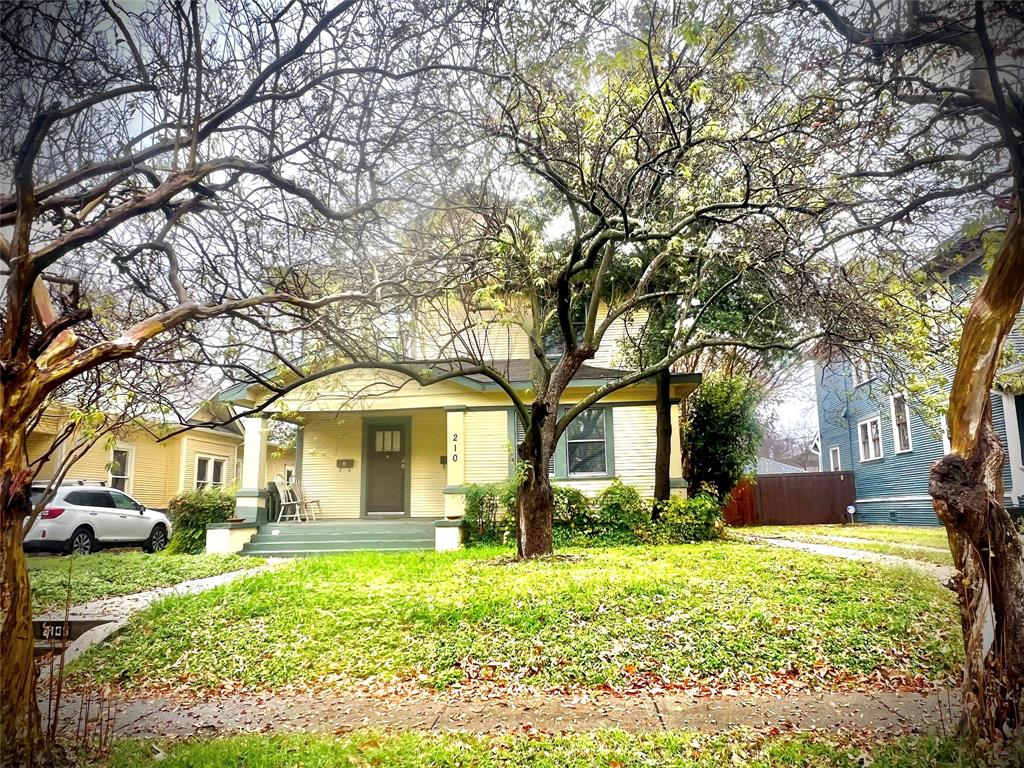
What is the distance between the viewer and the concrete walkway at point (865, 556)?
3.06 metres

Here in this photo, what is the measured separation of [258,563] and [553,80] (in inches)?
336

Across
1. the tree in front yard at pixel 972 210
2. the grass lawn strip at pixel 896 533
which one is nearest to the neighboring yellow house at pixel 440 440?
the grass lawn strip at pixel 896 533

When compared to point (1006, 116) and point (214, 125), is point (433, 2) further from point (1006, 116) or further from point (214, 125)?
point (1006, 116)

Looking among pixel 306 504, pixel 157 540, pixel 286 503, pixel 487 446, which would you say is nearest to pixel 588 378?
pixel 487 446

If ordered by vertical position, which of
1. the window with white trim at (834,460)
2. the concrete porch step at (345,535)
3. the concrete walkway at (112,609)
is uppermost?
the window with white trim at (834,460)

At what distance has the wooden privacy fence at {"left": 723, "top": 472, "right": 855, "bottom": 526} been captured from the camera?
541cm

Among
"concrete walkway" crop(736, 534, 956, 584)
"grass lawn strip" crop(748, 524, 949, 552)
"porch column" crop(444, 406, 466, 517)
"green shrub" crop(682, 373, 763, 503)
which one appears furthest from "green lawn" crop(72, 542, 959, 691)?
"green shrub" crop(682, 373, 763, 503)

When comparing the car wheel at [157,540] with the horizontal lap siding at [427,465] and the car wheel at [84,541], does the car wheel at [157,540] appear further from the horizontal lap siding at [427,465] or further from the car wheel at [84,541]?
the horizontal lap siding at [427,465]

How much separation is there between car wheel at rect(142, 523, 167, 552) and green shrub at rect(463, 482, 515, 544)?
702cm

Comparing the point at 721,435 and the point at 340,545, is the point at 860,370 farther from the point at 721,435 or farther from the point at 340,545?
the point at 340,545

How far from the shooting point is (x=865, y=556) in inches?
199

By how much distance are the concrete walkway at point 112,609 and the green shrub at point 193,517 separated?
352 centimetres

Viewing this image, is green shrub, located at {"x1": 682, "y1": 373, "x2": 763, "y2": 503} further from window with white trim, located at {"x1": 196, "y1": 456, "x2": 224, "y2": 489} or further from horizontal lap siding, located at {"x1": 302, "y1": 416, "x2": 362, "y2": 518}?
window with white trim, located at {"x1": 196, "y1": 456, "x2": 224, "y2": 489}

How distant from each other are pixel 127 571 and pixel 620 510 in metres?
7.61
